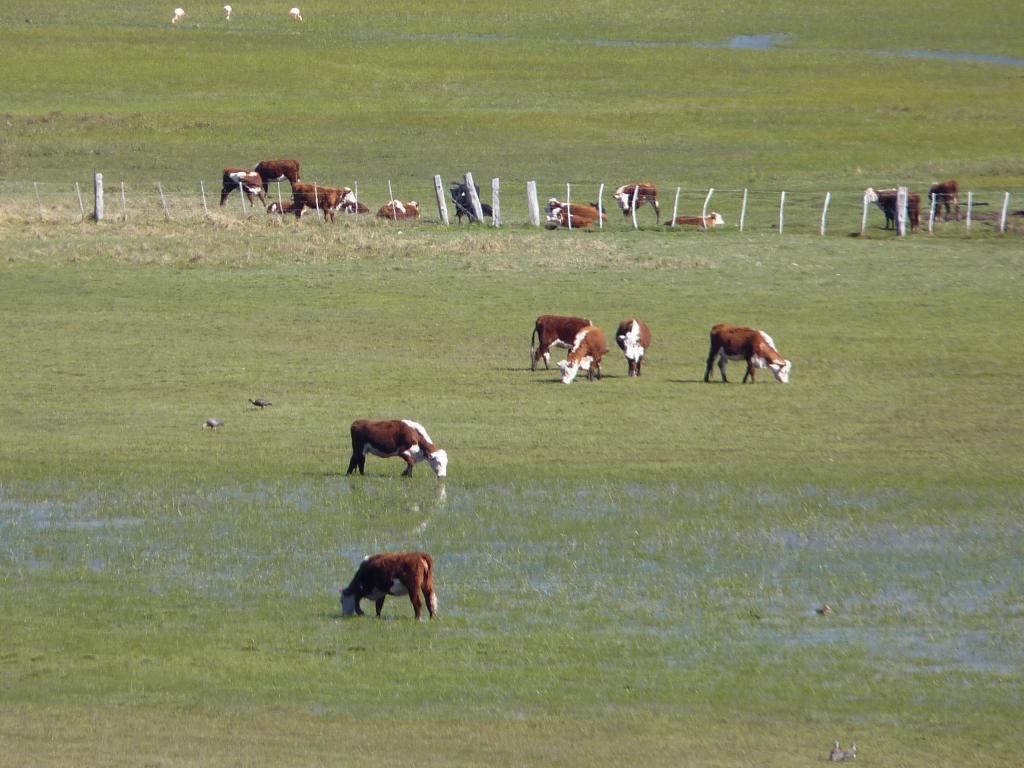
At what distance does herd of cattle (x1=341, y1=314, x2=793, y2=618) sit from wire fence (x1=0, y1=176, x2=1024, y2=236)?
49.5ft

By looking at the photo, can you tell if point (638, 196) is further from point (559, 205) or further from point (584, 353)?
point (584, 353)

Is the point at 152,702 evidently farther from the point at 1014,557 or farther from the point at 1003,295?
the point at 1003,295

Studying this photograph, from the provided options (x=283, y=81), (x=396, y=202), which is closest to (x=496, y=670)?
(x=396, y=202)

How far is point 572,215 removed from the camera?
41.6 m

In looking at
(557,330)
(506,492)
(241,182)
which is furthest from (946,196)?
(506,492)

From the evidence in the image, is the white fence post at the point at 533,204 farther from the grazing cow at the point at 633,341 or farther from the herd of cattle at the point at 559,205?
the grazing cow at the point at 633,341

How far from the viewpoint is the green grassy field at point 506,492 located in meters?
12.3

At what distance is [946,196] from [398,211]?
Answer: 42.9 ft

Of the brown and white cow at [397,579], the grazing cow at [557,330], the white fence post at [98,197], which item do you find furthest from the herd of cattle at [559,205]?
the brown and white cow at [397,579]

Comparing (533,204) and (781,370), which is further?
(533,204)

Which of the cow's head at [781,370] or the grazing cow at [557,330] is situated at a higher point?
the grazing cow at [557,330]

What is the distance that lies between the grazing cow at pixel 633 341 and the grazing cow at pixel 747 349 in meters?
1.09

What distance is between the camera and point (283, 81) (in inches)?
2781

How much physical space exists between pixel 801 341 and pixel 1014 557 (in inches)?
478
